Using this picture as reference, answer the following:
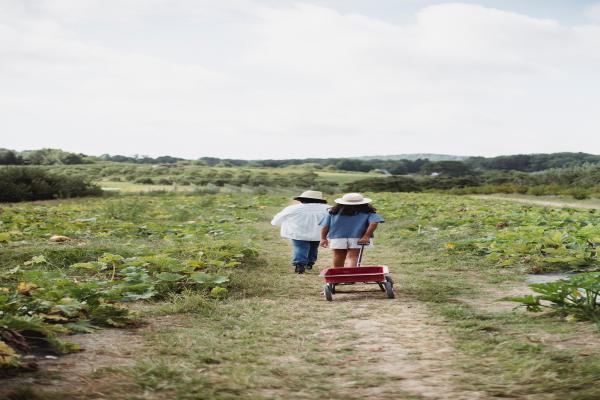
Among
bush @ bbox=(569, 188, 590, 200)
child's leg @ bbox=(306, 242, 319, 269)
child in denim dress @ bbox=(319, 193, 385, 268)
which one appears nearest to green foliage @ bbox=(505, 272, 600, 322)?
child in denim dress @ bbox=(319, 193, 385, 268)

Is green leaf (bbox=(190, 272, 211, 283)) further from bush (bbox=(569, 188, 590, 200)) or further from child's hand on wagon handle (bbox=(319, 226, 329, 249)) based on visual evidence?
bush (bbox=(569, 188, 590, 200))

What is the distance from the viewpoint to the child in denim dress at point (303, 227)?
9.25 meters

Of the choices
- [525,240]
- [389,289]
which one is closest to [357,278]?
[389,289]

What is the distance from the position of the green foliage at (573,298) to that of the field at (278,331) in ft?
0.10

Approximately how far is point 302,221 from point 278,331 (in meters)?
4.20

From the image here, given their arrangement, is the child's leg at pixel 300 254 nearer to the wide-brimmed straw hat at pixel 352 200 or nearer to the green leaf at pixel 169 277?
the wide-brimmed straw hat at pixel 352 200

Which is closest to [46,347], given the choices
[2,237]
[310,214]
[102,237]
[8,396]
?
[8,396]

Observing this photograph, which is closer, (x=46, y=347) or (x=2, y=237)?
(x=46, y=347)

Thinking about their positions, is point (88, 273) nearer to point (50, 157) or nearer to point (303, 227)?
point (303, 227)

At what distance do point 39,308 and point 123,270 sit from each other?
2.56 metres

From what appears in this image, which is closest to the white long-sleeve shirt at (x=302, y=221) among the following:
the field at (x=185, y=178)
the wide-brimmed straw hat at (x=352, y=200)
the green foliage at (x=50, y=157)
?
the wide-brimmed straw hat at (x=352, y=200)

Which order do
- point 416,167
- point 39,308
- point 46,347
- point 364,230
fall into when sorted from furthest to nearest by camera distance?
point 416,167 < point 364,230 < point 39,308 < point 46,347

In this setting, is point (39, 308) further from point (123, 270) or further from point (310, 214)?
point (310, 214)

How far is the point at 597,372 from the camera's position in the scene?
3.83m
